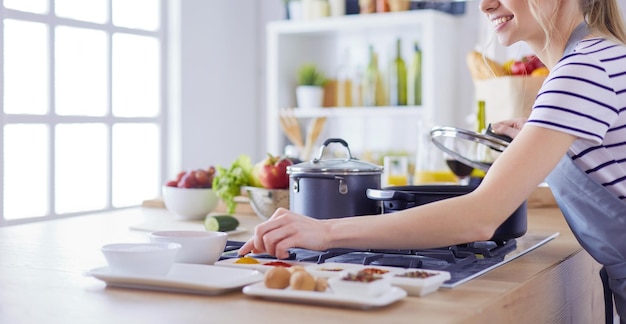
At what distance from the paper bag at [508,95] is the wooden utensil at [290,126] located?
7.32ft

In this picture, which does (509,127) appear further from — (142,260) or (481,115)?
(481,115)

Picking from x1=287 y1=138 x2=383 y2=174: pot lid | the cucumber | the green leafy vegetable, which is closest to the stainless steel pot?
x1=287 y1=138 x2=383 y2=174: pot lid

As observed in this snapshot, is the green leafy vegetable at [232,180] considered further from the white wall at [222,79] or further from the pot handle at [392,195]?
the white wall at [222,79]

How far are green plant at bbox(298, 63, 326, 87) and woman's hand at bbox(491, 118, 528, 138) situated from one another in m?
3.39

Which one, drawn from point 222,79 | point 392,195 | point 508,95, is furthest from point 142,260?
point 222,79

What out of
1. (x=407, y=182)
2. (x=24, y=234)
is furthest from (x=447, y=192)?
(x=407, y=182)

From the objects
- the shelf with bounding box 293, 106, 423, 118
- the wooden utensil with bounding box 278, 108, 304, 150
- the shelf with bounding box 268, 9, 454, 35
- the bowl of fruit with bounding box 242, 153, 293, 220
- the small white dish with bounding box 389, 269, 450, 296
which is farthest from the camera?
the wooden utensil with bounding box 278, 108, 304, 150

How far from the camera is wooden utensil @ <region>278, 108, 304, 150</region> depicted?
5.10 metres

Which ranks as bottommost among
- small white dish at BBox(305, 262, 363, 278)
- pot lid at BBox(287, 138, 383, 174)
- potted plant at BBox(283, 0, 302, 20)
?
small white dish at BBox(305, 262, 363, 278)

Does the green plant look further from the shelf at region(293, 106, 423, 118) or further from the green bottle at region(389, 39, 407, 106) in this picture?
the green bottle at region(389, 39, 407, 106)

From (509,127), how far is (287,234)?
0.65 meters

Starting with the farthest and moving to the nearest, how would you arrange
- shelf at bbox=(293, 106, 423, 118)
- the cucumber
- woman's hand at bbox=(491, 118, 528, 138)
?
shelf at bbox=(293, 106, 423, 118) → the cucumber → woman's hand at bbox=(491, 118, 528, 138)

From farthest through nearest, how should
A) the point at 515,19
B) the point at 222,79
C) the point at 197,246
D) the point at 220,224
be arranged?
the point at 222,79 < the point at 220,224 < the point at 515,19 < the point at 197,246

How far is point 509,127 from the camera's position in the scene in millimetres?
1797
